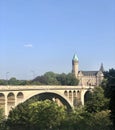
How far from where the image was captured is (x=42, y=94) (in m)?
55.1

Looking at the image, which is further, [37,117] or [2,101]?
[2,101]

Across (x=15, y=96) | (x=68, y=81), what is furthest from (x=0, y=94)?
(x=68, y=81)

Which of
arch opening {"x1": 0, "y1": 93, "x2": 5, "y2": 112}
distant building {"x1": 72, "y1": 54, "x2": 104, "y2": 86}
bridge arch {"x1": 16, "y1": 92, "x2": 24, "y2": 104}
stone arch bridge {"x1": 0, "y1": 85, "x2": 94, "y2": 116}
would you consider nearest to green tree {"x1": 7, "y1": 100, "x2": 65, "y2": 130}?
arch opening {"x1": 0, "y1": 93, "x2": 5, "y2": 112}

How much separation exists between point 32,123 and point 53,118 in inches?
83.6

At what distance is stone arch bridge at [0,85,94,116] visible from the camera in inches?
1640

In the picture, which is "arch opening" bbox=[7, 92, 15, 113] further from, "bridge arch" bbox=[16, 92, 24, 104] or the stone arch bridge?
"bridge arch" bbox=[16, 92, 24, 104]

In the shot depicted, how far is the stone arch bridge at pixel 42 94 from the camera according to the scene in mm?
41656

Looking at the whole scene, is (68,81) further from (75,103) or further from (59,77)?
(75,103)

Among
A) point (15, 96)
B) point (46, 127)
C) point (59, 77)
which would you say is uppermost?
point (59, 77)

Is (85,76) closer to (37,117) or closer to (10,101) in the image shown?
(10,101)

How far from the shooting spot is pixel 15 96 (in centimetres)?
4300

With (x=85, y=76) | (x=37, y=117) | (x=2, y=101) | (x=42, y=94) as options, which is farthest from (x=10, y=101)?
(x=85, y=76)

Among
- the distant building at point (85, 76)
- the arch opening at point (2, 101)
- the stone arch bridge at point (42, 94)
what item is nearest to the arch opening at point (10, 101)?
the stone arch bridge at point (42, 94)

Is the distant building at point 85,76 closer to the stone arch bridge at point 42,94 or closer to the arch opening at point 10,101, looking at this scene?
the stone arch bridge at point 42,94
